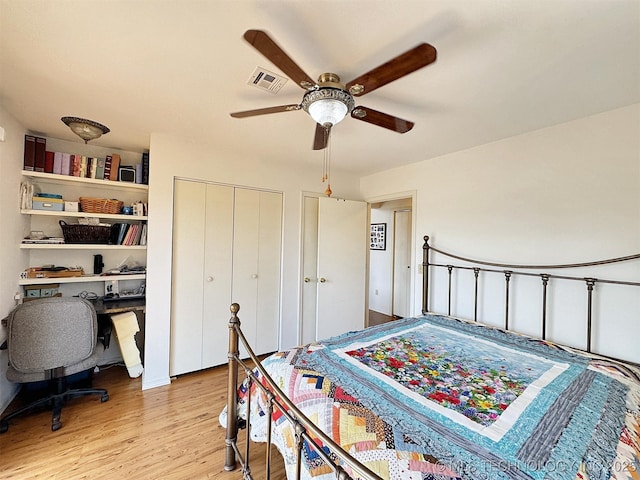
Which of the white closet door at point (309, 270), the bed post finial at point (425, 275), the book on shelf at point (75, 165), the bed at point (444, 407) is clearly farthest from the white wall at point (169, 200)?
the bed post finial at point (425, 275)

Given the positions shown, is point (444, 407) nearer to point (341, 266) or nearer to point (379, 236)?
point (341, 266)

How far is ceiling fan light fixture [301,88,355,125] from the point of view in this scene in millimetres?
1401

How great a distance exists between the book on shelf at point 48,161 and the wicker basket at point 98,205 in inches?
13.2

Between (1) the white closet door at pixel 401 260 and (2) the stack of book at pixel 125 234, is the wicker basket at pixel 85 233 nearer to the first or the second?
(2) the stack of book at pixel 125 234

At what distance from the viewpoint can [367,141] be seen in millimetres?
2629

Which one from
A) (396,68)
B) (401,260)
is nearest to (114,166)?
(396,68)

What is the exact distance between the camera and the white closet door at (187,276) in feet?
9.03

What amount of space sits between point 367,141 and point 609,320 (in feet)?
7.41

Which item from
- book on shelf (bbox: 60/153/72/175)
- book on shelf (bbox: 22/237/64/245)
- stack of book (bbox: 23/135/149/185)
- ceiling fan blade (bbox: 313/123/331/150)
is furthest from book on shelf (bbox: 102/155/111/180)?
ceiling fan blade (bbox: 313/123/331/150)

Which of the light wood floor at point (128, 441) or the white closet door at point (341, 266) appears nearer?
the light wood floor at point (128, 441)

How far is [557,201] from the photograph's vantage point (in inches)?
85.5

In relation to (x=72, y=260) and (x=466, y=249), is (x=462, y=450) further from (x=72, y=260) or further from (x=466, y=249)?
(x=72, y=260)

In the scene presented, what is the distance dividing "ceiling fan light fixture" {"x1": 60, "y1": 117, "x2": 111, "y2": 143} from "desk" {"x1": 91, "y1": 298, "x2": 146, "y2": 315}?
4.99ft

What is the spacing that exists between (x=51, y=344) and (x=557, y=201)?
3965 millimetres
